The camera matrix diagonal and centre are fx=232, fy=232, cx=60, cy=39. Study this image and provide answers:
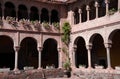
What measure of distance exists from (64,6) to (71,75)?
753cm

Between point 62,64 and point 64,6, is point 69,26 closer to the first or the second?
point 64,6

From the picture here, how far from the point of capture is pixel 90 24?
71.1ft

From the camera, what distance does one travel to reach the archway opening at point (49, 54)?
2666cm

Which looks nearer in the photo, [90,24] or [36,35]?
[90,24]

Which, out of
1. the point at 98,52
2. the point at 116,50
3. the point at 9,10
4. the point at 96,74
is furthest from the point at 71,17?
the point at 96,74

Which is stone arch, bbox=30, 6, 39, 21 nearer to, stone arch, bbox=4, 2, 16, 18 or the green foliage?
stone arch, bbox=4, 2, 16, 18

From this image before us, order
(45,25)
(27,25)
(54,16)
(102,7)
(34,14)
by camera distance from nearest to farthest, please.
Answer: (27,25), (102,7), (45,25), (34,14), (54,16)

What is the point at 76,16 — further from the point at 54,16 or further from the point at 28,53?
the point at 28,53

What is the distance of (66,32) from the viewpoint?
24.3 meters

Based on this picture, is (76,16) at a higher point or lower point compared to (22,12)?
lower

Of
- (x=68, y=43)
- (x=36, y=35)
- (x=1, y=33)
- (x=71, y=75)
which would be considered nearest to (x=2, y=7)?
(x=1, y=33)

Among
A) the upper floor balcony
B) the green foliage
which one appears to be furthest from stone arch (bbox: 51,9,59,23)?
the green foliage

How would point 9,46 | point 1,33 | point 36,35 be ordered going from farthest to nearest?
1. point 9,46
2. point 36,35
3. point 1,33

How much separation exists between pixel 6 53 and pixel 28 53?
8.09ft
